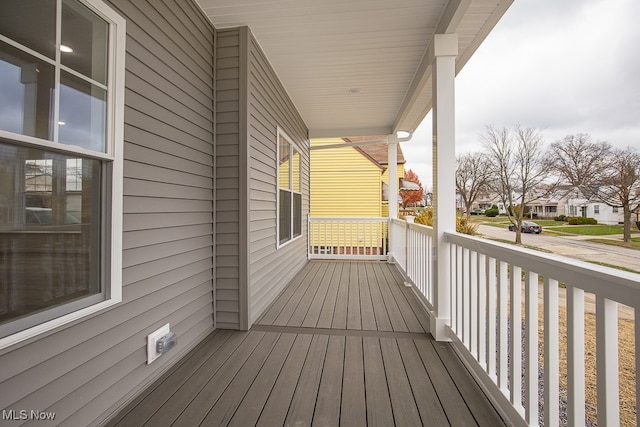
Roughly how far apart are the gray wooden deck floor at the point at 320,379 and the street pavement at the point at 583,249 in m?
0.93

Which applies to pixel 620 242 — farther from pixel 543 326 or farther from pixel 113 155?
pixel 113 155

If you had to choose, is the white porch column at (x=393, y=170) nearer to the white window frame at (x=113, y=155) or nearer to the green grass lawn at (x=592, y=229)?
the green grass lawn at (x=592, y=229)

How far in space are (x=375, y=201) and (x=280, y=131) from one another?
6240 millimetres

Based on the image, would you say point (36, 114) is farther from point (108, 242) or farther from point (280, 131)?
point (280, 131)

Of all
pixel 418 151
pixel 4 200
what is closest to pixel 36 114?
pixel 4 200

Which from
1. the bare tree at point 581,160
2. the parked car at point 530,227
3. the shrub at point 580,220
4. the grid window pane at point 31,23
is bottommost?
the parked car at point 530,227

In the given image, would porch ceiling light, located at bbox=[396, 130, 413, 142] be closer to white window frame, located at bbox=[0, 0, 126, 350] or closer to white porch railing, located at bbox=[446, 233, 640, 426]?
white porch railing, located at bbox=[446, 233, 640, 426]

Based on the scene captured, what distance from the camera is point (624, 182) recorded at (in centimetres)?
102

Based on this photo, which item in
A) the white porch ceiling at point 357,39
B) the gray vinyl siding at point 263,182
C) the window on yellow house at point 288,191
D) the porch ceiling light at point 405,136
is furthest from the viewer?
the porch ceiling light at point 405,136

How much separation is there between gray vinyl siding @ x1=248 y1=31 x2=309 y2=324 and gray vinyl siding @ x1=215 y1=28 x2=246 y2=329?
116 millimetres

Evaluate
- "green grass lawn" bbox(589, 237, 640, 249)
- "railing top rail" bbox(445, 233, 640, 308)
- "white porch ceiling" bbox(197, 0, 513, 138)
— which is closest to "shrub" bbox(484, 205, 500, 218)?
"railing top rail" bbox(445, 233, 640, 308)

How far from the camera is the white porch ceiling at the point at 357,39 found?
2.38 metres

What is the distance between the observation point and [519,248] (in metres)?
1.51

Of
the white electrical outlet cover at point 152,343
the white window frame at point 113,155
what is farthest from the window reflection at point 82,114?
the white electrical outlet cover at point 152,343
